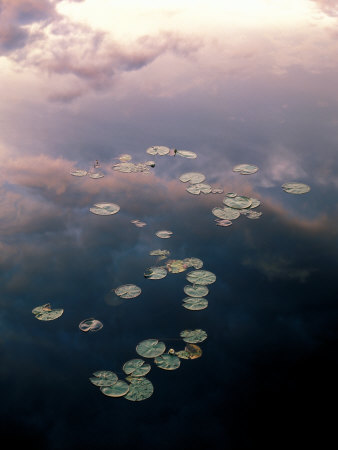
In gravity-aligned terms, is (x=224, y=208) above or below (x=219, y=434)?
above

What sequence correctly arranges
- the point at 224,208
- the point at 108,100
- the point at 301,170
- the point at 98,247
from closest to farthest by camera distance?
the point at 98,247
the point at 224,208
the point at 301,170
the point at 108,100

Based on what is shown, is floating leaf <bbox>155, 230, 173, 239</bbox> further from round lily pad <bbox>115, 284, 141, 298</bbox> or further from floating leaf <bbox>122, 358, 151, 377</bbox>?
floating leaf <bbox>122, 358, 151, 377</bbox>

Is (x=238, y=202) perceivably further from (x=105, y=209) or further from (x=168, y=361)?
(x=168, y=361)

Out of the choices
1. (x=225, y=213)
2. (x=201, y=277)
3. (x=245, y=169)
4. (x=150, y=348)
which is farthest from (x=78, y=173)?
(x=150, y=348)

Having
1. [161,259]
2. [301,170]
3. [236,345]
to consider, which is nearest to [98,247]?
→ [161,259]

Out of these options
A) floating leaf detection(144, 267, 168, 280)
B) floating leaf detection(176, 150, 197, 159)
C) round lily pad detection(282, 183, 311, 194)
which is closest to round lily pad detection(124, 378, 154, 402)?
floating leaf detection(144, 267, 168, 280)

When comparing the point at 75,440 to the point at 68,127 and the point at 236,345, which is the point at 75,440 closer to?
the point at 236,345
